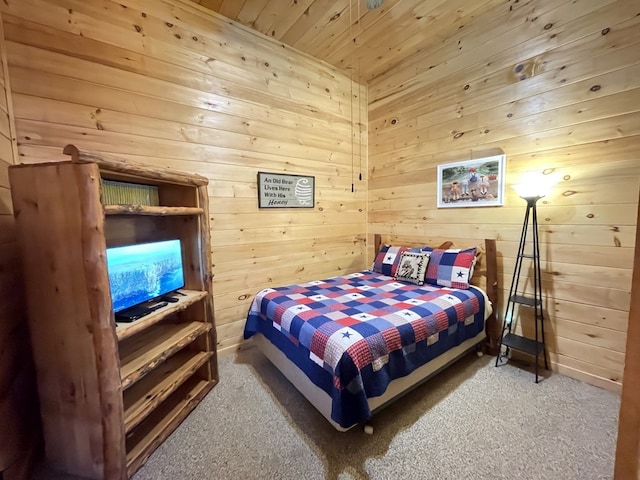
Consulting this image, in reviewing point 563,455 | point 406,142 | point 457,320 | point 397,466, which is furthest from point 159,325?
point 406,142

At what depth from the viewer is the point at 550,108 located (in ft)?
6.91

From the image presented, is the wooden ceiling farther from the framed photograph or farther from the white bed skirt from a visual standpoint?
the white bed skirt

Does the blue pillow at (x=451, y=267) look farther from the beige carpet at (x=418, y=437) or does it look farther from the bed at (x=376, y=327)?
the beige carpet at (x=418, y=437)

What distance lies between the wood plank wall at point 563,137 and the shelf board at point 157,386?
2.58m

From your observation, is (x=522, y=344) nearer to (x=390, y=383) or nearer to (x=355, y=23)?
(x=390, y=383)

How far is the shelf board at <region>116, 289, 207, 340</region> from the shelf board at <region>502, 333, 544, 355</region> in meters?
2.39

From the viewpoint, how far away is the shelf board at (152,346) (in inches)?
56.6

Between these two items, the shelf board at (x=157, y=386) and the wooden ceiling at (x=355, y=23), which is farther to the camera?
the wooden ceiling at (x=355, y=23)

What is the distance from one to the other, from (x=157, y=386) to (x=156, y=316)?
472 millimetres

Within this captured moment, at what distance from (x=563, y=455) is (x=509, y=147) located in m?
2.15

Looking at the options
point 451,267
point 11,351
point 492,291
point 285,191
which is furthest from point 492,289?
point 11,351

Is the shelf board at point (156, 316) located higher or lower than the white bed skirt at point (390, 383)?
higher

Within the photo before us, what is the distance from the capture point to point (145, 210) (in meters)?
1.51

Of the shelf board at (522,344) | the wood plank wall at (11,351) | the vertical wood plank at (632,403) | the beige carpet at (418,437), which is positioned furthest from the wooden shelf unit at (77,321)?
the shelf board at (522,344)
